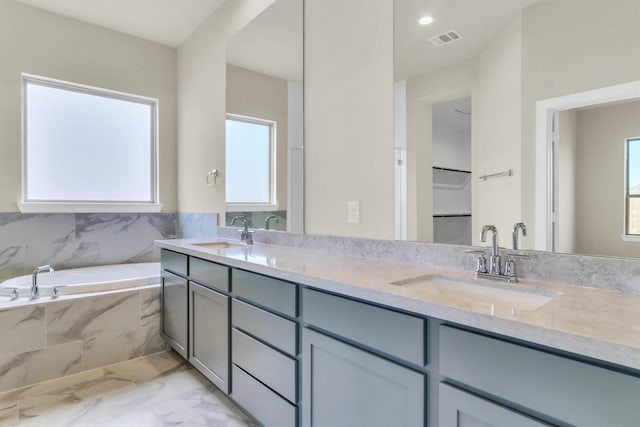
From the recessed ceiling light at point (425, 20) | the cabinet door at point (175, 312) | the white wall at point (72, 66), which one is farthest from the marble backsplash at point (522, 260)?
the white wall at point (72, 66)

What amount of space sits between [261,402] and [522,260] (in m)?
1.27

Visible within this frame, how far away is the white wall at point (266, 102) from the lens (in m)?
2.37

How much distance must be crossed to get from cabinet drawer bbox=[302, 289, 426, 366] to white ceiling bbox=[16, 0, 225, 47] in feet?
9.21

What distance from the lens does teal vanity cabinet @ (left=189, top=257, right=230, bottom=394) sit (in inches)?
73.9

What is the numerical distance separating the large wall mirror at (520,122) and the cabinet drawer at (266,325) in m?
0.70

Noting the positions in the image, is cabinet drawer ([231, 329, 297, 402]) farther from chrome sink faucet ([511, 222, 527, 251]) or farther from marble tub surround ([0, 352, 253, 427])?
chrome sink faucet ([511, 222, 527, 251])

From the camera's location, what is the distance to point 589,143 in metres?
1.15

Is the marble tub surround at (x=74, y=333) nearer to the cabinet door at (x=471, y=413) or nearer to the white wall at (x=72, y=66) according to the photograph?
the white wall at (x=72, y=66)

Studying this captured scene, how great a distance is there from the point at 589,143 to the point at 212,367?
6.79ft

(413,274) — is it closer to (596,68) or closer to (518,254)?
(518,254)

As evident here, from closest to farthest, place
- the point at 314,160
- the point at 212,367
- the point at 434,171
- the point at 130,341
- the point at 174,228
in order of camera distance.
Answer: the point at 434,171 < the point at 212,367 < the point at 314,160 < the point at 130,341 < the point at 174,228

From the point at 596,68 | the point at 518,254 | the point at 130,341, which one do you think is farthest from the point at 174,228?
the point at 596,68

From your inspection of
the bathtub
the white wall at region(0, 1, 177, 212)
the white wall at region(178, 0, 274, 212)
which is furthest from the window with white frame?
the bathtub

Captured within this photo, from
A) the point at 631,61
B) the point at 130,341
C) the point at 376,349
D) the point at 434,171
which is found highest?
the point at 631,61
